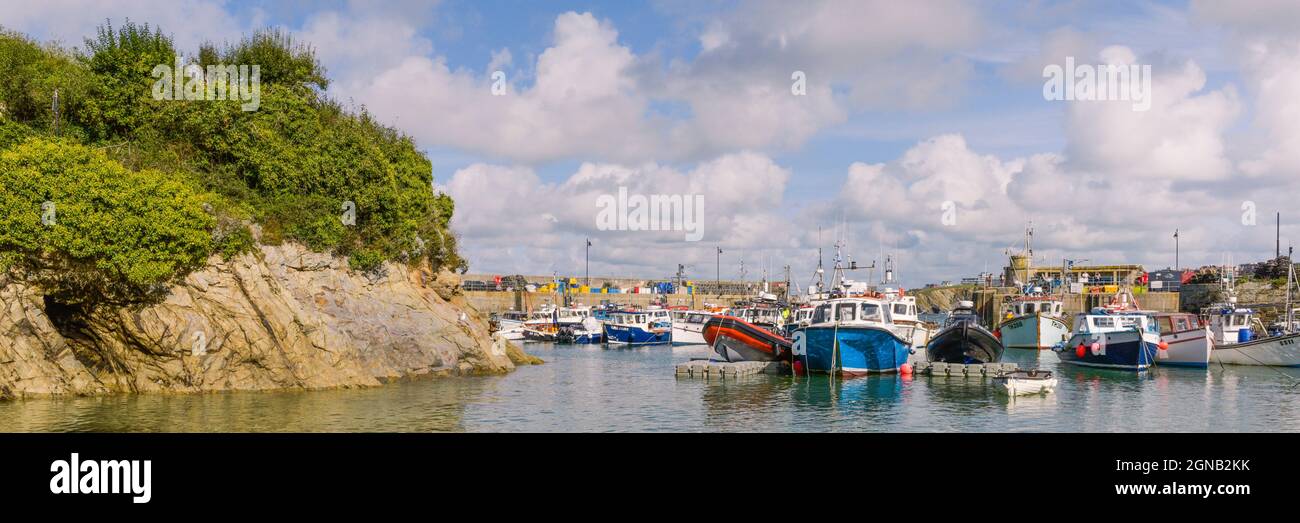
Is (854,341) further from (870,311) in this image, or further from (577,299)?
(577,299)

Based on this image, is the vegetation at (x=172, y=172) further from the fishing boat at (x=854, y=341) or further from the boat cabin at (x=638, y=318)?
the boat cabin at (x=638, y=318)

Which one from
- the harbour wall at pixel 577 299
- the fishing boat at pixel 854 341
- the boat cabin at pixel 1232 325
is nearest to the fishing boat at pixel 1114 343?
the boat cabin at pixel 1232 325

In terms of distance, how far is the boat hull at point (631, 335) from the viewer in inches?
3012

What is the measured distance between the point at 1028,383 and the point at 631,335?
45209 mm

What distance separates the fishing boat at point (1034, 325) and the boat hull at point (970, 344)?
91.3ft

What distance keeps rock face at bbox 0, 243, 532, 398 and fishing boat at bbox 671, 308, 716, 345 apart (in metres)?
39.7

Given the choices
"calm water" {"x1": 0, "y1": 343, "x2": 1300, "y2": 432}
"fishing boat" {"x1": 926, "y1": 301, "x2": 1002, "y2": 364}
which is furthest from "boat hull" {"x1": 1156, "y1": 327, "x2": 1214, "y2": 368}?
"fishing boat" {"x1": 926, "y1": 301, "x2": 1002, "y2": 364}

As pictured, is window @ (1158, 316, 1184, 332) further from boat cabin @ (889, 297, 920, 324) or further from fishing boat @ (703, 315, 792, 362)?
fishing boat @ (703, 315, 792, 362)

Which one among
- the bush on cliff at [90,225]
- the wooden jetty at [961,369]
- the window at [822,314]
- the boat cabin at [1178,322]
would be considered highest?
the bush on cliff at [90,225]

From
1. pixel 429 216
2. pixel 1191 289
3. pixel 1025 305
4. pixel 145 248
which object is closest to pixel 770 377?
pixel 429 216

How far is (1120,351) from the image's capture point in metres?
47.5

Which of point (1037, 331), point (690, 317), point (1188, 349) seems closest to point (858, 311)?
point (1188, 349)

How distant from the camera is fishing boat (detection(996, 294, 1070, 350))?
68875mm

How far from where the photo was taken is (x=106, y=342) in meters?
29.6
